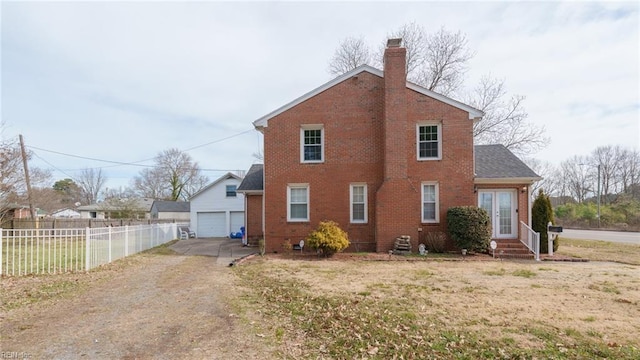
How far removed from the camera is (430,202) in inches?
586

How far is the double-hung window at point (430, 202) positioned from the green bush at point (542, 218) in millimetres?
3943

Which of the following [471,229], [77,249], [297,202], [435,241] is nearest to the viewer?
[77,249]

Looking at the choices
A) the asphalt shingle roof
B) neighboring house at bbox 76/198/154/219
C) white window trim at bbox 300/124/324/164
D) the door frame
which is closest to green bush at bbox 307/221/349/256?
white window trim at bbox 300/124/324/164

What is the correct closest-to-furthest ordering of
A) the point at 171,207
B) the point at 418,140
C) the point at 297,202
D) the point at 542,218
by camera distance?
the point at 542,218 < the point at 418,140 < the point at 297,202 < the point at 171,207

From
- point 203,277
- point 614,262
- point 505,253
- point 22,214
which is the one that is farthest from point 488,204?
point 22,214

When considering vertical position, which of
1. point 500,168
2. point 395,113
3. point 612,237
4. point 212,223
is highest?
point 395,113

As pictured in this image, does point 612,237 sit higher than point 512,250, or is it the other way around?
point 512,250

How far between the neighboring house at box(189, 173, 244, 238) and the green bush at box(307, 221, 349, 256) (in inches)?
645

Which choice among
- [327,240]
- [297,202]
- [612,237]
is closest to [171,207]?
[297,202]

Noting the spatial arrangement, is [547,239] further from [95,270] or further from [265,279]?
[95,270]

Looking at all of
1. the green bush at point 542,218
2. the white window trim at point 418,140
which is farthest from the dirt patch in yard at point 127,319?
the green bush at point 542,218

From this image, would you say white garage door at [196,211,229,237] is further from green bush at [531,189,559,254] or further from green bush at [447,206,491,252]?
green bush at [531,189,559,254]

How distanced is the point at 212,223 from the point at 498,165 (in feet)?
69.1

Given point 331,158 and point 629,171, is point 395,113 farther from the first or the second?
point 629,171
